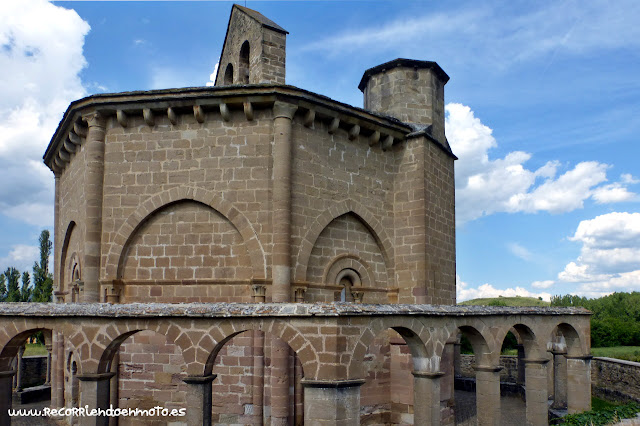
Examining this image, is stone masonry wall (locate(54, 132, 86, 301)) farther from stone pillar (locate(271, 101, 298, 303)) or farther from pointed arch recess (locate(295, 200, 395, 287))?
pointed arch recess (locate(295, 200, 395, 287))

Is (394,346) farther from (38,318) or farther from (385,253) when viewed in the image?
(38,318)

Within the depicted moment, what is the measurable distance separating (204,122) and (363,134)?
3.70 meters

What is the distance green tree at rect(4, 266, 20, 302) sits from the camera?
120 ft

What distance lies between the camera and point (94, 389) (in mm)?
7918

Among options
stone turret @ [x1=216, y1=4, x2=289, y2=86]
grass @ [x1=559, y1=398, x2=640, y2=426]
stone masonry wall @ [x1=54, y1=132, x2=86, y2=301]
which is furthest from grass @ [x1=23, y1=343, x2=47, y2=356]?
grass @ [x1=559, y1=398, x2=640, y2=426]

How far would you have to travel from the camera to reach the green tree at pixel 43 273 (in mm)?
34250

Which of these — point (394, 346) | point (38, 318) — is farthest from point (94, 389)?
point (394, 346)

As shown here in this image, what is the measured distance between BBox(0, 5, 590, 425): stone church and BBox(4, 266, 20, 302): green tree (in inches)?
1071

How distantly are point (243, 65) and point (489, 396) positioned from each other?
9.84 meters

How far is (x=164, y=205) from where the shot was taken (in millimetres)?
10945

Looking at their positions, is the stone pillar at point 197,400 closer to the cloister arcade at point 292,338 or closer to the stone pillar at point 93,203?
the cloister arcade at point 292,338

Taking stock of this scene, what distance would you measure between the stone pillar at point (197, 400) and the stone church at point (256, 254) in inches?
1.4

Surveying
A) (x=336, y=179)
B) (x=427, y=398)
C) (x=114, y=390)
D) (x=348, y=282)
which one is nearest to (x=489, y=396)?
(x=427, y=398)

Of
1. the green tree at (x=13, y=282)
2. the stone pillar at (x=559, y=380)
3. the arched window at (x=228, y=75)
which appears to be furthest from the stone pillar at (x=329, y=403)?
the green tree at (x=13, y=282)
